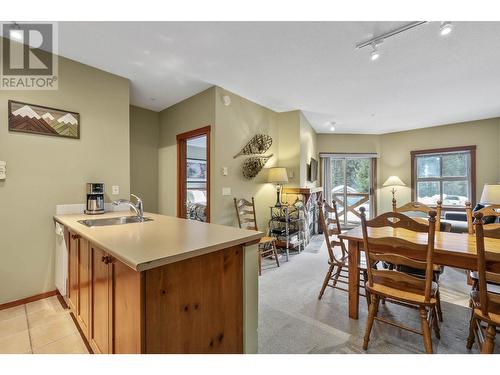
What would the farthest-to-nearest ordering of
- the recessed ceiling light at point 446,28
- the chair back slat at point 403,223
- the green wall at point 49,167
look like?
the green wall at point 49,167, the recessed ceiling light at point 446,28, the chair back slat at point 403,223

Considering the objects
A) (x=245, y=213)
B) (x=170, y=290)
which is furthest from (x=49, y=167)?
(x=245, y=213)

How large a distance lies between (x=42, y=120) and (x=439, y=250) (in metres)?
3.67

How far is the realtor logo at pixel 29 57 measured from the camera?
2117mm

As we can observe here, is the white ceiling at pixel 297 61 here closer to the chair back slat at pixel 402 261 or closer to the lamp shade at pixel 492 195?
the lamp shade at pixel 492 195

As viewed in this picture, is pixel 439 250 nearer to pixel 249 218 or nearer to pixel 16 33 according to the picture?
pixel 249 218

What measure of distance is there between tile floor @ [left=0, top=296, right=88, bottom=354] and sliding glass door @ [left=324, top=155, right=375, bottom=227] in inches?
235

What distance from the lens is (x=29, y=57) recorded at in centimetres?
232

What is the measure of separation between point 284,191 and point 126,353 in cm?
371

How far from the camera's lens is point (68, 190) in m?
2.54

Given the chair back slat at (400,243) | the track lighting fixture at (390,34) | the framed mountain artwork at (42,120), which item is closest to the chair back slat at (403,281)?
the chair back slat at (400,243)

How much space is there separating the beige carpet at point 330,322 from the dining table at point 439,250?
24 cm
